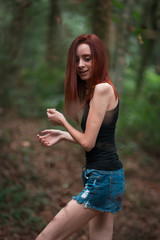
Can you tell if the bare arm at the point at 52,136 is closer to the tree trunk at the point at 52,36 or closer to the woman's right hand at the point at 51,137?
the woman's right hand at the point at 51,137

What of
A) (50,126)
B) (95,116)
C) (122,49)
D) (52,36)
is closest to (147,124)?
(50,126)

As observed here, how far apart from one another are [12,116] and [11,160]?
2.76 meters

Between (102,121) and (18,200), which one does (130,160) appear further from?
(102,121)

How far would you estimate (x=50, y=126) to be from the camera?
6992mm

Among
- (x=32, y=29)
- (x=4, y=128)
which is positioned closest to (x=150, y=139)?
(x=4, y=128)

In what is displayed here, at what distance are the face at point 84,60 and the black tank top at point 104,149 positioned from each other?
0.32 meters

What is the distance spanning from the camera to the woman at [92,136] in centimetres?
217

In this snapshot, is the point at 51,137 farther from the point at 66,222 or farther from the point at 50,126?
the point at 50,126

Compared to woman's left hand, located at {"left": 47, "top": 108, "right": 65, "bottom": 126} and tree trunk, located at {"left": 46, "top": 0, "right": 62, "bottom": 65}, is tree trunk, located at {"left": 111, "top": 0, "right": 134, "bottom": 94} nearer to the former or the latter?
woman's left hand, located at {"left": 47, "top": 108, "right": 65, "bottom": 126}

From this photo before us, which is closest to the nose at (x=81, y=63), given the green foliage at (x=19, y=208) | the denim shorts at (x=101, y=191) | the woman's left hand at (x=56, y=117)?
the woman's left hand at (x=56, y=117)

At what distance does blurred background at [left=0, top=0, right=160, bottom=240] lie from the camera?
13.5 ft

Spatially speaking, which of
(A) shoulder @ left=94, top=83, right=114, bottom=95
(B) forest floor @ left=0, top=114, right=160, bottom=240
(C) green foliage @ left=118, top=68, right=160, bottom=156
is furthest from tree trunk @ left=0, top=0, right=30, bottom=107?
(A) shoulder @ left=94, top=83, right=114, bottom=95

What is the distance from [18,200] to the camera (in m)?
4.12

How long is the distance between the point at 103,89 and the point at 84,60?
0.39m
